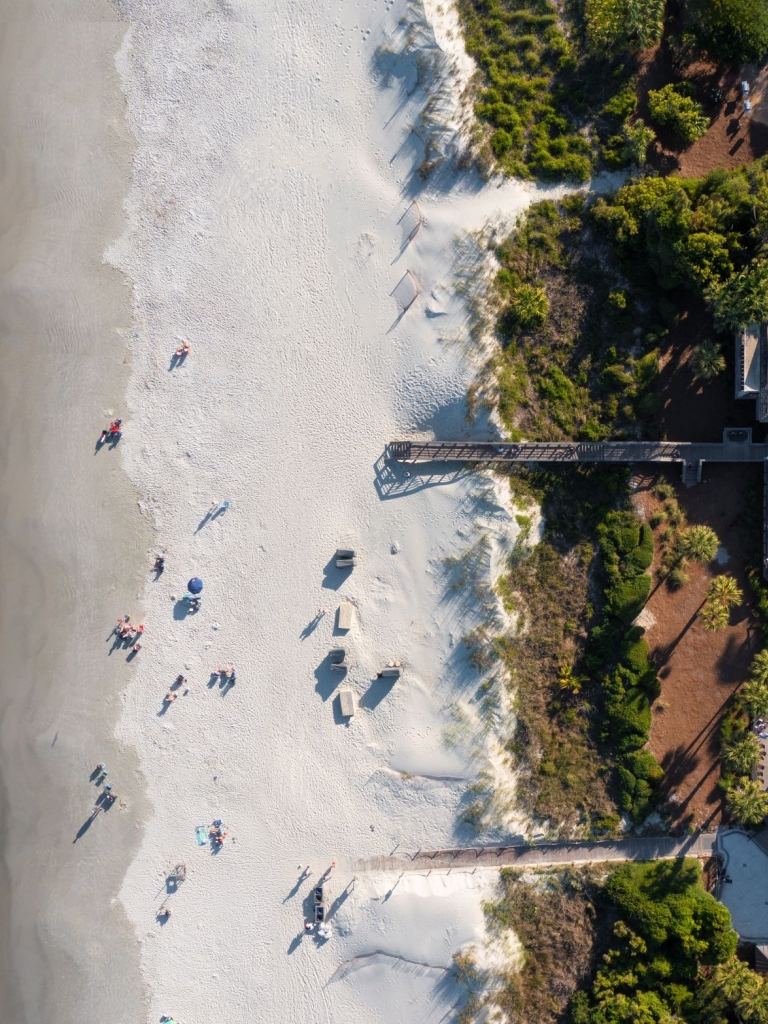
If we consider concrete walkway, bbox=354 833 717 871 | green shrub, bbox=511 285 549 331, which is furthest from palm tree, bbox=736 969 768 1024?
green shrub, bbox=511 285 549 331

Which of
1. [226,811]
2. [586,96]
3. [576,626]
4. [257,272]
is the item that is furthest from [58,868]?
[586,96]

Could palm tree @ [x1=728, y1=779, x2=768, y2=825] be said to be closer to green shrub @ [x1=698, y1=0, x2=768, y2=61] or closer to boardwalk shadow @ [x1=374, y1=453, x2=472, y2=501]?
boardwalk shadow @ [x1=374, y1=453, x2=472, y2=501]

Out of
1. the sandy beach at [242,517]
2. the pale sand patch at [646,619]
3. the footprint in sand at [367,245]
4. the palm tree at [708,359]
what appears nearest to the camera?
the palm tree at [708,359]

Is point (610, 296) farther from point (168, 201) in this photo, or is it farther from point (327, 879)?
point (327, 879)

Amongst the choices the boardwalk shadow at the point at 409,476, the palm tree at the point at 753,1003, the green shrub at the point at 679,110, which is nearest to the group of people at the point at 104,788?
the boardwalk shadow at the point at 409,476

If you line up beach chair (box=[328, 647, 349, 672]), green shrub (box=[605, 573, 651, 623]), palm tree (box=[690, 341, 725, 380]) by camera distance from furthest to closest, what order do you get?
beach chair (box=[328, 647, 349, 672]) < green shrub (box=[605, 573, 651, 623]) < palm tree (box=[690, 341, 725, 380])

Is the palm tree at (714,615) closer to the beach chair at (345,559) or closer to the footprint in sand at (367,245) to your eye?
the beach chair at (345,559)

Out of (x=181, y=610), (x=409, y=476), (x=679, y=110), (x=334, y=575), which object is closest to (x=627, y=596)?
(x=409, y=476)
